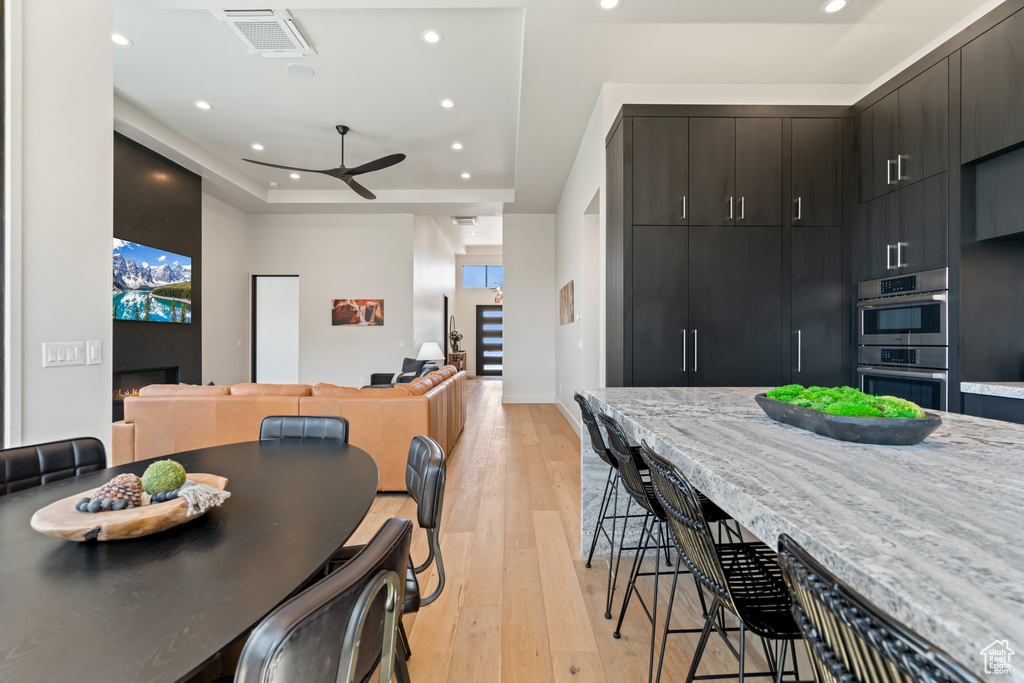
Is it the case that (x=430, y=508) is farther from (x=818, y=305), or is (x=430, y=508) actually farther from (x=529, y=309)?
(x=529, y=309)

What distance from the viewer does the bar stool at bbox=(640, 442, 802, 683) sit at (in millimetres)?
912

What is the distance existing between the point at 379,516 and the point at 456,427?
1.95 metres

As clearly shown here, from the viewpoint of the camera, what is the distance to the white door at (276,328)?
749cm

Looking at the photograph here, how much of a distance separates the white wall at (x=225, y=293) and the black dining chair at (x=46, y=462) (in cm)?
555

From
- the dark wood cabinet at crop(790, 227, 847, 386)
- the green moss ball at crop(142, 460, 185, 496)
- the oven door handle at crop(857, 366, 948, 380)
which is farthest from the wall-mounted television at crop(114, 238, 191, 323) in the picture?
the oven door handle at crop(857, 366, 948, 380)

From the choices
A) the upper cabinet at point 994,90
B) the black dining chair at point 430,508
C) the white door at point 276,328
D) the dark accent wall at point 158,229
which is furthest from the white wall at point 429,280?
the upper cabinet at point 994,90

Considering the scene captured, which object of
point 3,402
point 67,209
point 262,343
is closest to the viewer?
point 3,402

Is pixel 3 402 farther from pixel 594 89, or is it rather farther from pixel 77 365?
pixel 594 89

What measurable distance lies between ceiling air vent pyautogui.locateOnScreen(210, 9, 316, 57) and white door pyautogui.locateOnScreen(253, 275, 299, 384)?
4638mm

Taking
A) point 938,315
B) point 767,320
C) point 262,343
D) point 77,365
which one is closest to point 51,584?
point 77,365

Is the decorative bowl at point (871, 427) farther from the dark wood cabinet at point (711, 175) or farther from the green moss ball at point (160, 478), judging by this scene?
the dark wood cabinet at point (711, 175)

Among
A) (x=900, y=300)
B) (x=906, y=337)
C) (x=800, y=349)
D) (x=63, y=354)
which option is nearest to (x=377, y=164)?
(x=63, y=354)

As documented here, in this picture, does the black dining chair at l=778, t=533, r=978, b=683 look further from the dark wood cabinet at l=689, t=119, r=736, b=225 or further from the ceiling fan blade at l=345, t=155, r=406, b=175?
the ceiling fan blade at l=345, t=155, r=406, b=175

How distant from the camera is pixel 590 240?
4.98 m
